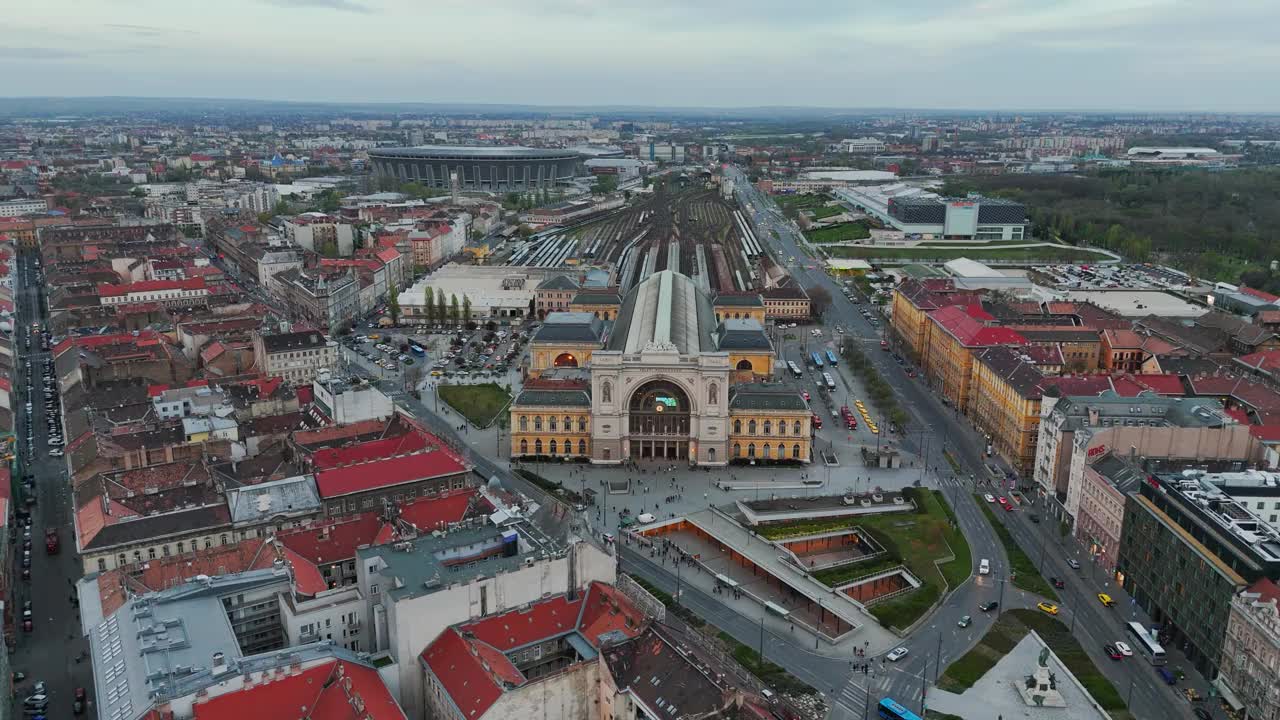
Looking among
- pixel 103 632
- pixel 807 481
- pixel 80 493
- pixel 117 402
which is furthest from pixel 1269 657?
pixel 117 402

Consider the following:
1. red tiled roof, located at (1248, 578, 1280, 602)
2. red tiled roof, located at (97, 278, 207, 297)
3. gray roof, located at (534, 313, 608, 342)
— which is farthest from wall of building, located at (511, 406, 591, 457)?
red tiled roof, located at (97, 278, 207, 297)

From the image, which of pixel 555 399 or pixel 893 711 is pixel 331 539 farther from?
pixel 893 711

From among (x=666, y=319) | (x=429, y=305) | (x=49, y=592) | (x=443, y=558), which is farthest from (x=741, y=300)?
(x=49, y=592)

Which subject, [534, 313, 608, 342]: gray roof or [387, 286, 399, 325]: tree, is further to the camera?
[387, 286, 399, 325]: tree

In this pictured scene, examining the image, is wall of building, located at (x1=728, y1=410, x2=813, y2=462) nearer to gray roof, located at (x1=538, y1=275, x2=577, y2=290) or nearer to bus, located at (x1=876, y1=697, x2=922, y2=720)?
bus, located at (x1=876, y1=697, x2=922, y2=720)

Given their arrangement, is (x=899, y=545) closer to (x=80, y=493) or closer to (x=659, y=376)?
(x=659, y=376)

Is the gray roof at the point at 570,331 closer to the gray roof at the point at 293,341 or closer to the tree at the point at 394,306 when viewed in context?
the gray roof at the point at 293,341
